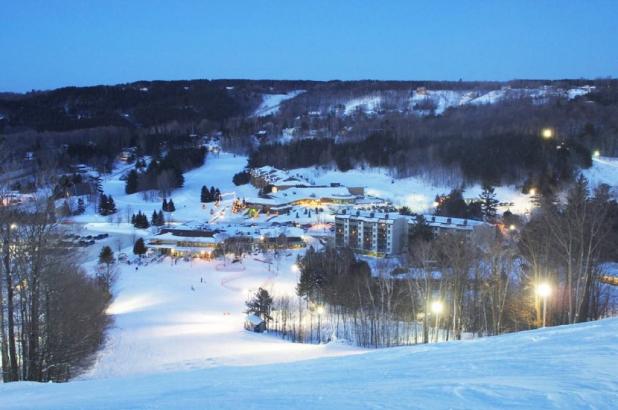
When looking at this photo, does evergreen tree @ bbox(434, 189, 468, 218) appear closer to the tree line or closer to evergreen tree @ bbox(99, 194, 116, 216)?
evergreen tree @ bbox(99, 194, 116, 216)

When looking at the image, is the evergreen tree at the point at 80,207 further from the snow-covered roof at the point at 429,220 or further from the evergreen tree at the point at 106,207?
the snow-covered roof at the point at 429,220

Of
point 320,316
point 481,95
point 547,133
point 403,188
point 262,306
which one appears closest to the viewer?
point 262,306

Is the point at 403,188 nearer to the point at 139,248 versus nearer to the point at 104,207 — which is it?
the point at 104,207

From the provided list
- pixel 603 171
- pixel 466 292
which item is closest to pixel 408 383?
pixel 466 292

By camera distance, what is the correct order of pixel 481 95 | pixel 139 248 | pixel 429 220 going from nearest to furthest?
pixel 139 248, pixel 429 220, pixel 481 95

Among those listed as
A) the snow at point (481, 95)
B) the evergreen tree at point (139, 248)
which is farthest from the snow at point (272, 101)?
the evergreen tree at point (139, 248)

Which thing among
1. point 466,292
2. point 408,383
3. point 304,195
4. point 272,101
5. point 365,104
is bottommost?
point 304,195

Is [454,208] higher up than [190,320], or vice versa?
[454,208]
